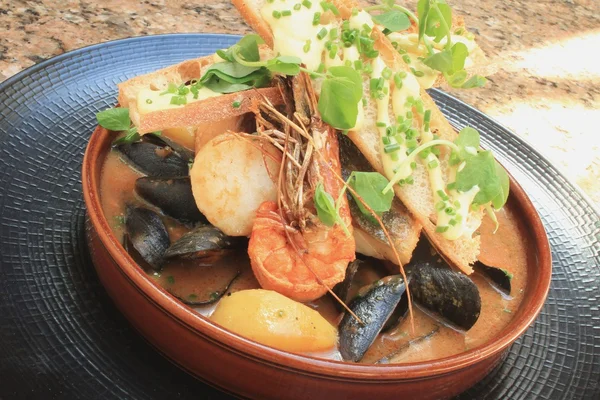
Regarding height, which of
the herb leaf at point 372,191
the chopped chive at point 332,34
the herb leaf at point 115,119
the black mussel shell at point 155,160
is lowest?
the black mussel shell at point 155,160

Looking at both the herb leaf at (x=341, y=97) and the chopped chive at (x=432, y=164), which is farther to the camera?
the chopped chive at (x=432, y=164)

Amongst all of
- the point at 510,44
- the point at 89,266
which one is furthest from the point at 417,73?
the point at 510,44

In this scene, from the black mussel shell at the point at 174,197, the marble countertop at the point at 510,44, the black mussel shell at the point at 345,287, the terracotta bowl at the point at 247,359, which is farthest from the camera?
the marble countertop at the point at 510,44

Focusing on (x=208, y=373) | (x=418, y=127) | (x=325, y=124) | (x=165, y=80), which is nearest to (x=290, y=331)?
(x=208, y=373)

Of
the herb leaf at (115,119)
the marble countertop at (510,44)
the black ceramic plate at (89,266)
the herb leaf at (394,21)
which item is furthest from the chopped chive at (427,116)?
the marble countertop at (510,44)

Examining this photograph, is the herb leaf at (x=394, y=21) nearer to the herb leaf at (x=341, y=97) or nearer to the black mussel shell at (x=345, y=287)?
the herb leaf at (x=341, y=97)

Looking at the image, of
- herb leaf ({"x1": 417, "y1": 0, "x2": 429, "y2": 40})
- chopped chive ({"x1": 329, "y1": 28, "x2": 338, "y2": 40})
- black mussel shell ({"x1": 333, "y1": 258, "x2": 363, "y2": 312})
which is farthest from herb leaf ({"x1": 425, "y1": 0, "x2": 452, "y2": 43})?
black mussel shell ({"x1": 333, "y1": 258, "x2": 363, "y2": 312})

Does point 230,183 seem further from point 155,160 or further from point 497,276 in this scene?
point 497,276

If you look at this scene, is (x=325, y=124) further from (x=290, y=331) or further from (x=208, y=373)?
(x=208, y=373)
